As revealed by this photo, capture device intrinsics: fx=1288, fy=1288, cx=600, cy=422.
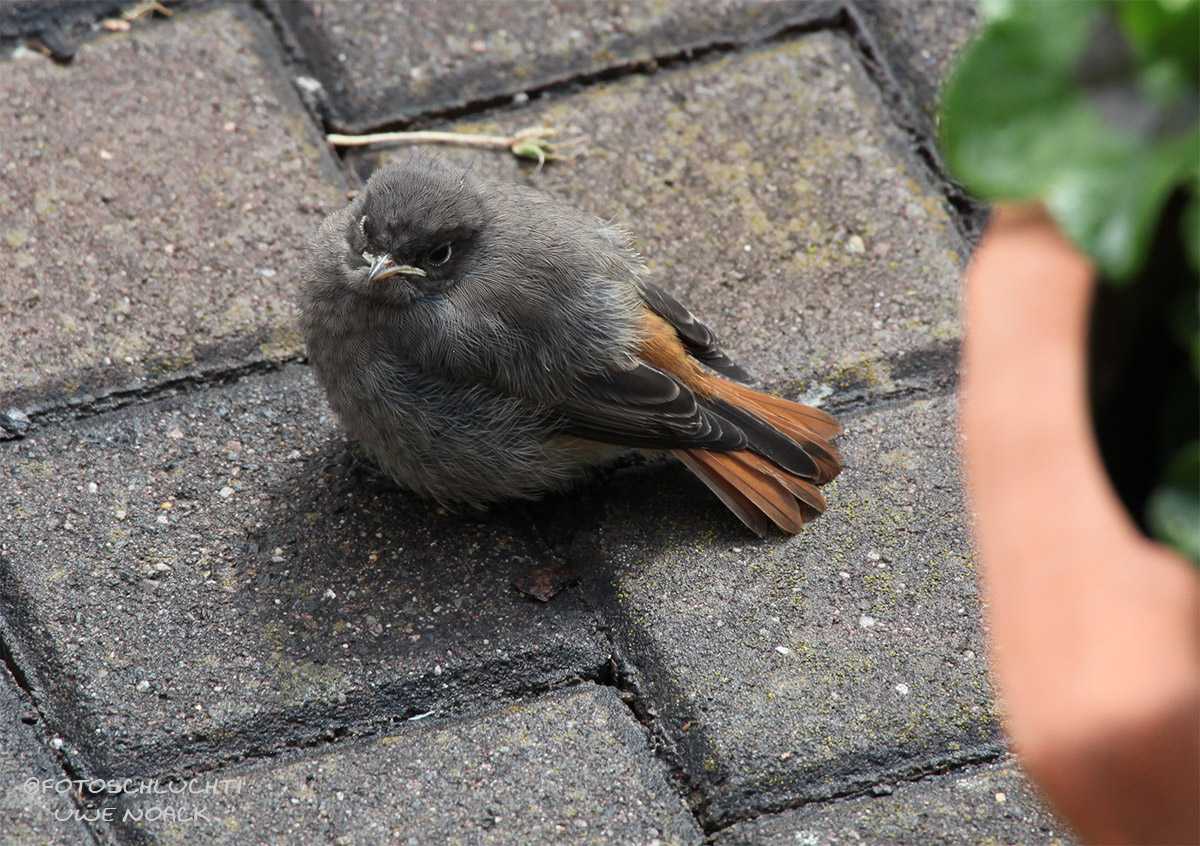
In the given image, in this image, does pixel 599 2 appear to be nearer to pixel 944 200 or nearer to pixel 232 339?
pixel 944 200

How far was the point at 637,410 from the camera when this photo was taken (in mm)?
3377

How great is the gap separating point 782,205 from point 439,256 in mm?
1276

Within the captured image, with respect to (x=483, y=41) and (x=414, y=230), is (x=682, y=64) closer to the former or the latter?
(x=483, y=41)

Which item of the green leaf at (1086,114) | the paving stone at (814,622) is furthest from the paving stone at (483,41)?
the green leaf at (1086,114)

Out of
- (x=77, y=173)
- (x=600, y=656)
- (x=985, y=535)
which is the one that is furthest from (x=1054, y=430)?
(x=77, y=173)

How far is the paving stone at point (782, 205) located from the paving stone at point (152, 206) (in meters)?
0.41

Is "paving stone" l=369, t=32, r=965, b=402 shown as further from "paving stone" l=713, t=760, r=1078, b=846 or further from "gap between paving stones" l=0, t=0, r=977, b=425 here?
"paving stone" l=713, t=760, r=1078, b=846

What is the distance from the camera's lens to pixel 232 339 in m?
3.74

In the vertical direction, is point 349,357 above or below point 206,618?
above

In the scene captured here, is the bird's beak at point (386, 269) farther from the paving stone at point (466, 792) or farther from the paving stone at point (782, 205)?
the paving stone at point (466, 792)

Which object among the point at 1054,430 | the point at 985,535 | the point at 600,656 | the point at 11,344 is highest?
the point at 1054,430

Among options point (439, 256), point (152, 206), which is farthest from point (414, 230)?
point (152, 206)

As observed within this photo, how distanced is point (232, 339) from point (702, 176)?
5.26ft

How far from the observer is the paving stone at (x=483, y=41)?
4.39m
